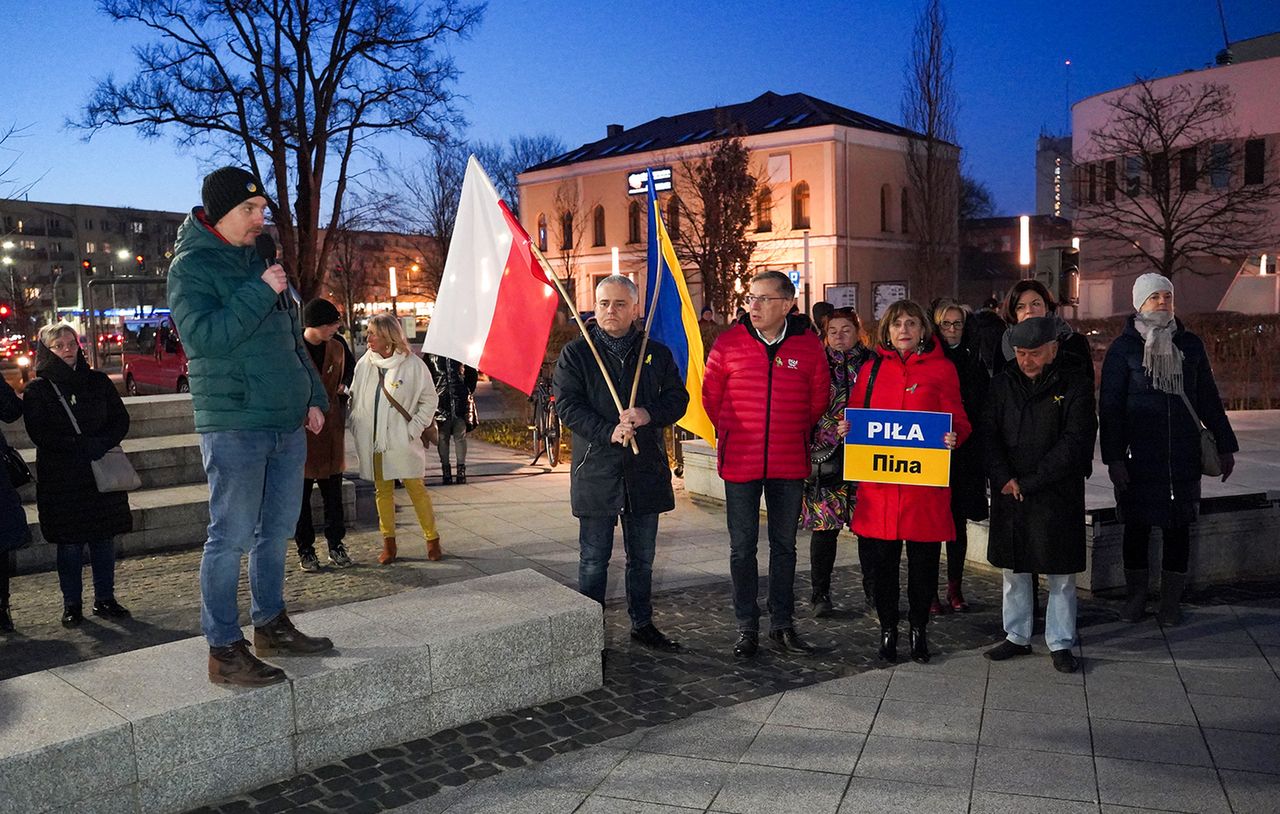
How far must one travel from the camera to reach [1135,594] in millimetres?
6758

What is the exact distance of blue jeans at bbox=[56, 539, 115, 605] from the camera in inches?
275

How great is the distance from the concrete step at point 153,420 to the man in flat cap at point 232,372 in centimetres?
768

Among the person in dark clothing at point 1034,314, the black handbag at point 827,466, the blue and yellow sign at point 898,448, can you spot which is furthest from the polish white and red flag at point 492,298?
the person in dark clothing at point 1034,314

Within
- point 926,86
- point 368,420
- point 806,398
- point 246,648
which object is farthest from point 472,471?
point 926,86

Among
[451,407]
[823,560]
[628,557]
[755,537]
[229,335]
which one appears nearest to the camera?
[229,335]

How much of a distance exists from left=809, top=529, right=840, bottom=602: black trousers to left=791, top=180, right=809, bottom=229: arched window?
44554 mm

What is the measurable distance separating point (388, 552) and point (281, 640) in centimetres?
383

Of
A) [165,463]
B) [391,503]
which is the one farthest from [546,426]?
[391,503]

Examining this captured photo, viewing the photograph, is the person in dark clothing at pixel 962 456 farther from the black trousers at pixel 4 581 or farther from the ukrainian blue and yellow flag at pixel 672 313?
the black trousers at pixel 4 581

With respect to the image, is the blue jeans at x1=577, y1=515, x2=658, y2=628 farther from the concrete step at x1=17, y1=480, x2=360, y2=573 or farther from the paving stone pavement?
the concrete step at x1=17, y1=480, x2=360, y2=573

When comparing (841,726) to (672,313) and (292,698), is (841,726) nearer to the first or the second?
(292,698)

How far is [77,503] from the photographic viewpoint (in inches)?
274

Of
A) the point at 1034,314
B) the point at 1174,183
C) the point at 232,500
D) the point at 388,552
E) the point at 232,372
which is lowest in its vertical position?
the point at 388,552

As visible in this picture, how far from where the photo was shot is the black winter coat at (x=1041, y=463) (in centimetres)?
579
